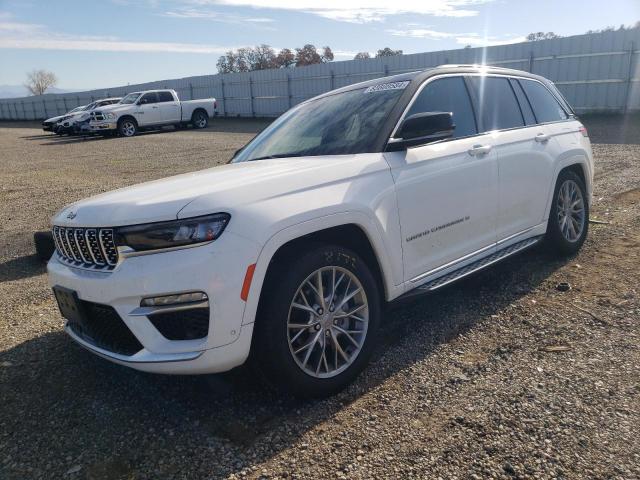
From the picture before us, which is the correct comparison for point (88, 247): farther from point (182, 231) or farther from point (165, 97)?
point (165, 97)

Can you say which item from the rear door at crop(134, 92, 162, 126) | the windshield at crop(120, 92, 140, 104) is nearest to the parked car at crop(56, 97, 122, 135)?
the windshield at crop(120, 92, 140, 104)

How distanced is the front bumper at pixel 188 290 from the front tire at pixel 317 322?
0.57ft

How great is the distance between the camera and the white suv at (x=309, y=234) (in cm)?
248

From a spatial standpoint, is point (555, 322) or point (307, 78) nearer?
point (555, 322)

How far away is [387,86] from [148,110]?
73.5ft

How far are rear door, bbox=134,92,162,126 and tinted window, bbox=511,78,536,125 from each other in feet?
72.0

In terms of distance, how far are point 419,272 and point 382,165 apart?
75 centimetres

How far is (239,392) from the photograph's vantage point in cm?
301

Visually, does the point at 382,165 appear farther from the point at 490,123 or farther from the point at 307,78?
the point at 307,78

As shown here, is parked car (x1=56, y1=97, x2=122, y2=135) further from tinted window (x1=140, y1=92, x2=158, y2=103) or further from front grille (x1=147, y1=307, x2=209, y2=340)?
front grille (x1=147, y1=307, x2=209, y2=340)

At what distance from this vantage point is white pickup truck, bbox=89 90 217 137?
901 inches

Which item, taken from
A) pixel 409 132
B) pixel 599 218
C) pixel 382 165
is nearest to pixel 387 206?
pixel 382 165

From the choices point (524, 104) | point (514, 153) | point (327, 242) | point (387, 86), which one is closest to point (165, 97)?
point (524, 104)

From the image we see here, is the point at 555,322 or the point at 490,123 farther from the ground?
the point at 490,123
